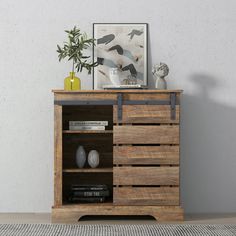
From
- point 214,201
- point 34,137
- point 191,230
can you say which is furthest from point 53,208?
point 214,201

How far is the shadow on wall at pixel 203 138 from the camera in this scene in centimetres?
490

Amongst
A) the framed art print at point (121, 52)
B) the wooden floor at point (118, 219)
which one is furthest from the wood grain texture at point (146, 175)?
the framed art print at point (121, 52)

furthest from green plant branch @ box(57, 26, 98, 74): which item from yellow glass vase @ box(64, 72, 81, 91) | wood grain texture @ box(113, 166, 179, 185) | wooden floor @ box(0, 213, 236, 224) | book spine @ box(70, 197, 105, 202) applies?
wooden floor @ box(0, 213, 236, 224)

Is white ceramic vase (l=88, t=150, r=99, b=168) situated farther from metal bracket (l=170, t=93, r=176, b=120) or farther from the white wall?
metal bracket (l=170, t=93, r=176, b=120)

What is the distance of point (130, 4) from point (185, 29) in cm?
50

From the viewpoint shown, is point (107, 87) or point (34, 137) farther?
point (34, 137)

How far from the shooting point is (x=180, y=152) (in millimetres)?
4883

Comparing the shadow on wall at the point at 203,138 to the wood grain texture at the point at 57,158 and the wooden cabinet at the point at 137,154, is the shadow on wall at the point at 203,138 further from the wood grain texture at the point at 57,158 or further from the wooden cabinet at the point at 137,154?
the wood grain texture at the point at 57,158

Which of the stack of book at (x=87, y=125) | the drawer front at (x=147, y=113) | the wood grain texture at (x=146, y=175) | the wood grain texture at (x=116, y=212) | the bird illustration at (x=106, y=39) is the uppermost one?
the bird illustration at (x=106, y=39)

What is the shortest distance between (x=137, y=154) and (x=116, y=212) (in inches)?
18.3

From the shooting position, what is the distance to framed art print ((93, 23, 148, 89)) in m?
4.86

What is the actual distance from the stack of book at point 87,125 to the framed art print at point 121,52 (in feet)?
1.43

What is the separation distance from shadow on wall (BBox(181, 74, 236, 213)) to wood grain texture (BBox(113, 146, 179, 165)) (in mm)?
479

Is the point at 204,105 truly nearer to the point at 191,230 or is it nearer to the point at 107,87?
the point at 107,87
